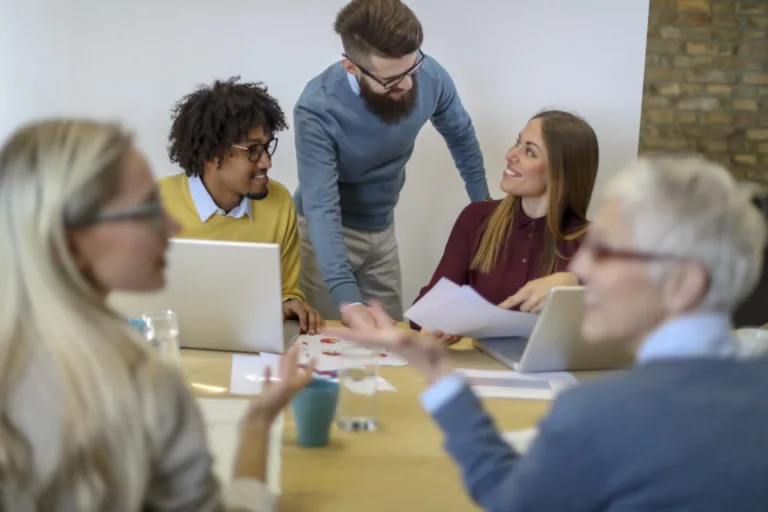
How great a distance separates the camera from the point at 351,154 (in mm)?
2443

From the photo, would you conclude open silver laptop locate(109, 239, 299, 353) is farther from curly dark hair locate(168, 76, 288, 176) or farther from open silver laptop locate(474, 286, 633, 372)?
curly dark hair locate(168, 76, 288, 176)

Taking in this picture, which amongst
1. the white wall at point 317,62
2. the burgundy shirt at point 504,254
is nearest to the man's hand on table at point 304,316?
the burgundy shirt at point 504,254

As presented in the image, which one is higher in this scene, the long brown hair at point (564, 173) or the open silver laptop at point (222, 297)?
→ the long brown hair at point (564, 173)

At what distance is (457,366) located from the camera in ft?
5.87

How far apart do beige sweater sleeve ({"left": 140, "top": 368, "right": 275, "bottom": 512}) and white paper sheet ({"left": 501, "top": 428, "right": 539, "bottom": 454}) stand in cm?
58

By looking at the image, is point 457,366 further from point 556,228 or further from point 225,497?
point 225,497

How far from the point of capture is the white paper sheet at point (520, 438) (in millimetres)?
1317

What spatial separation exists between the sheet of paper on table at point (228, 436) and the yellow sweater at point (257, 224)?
28.4 inches

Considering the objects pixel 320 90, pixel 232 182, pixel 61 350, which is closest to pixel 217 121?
pixel 232 182

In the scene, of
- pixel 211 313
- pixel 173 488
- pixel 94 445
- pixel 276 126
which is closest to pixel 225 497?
pixel 173 488

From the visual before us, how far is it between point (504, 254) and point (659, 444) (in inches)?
54.2

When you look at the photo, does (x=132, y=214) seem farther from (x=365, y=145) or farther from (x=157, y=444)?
(x=365, y=145)

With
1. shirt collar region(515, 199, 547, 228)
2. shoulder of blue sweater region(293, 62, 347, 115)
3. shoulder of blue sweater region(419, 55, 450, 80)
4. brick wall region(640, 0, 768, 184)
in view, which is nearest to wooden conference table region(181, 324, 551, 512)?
shirt collar region(515, 199, 547, 228)

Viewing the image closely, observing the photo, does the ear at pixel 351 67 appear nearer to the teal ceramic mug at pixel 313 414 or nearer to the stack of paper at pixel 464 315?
the stack of paper at pixel 464 315
